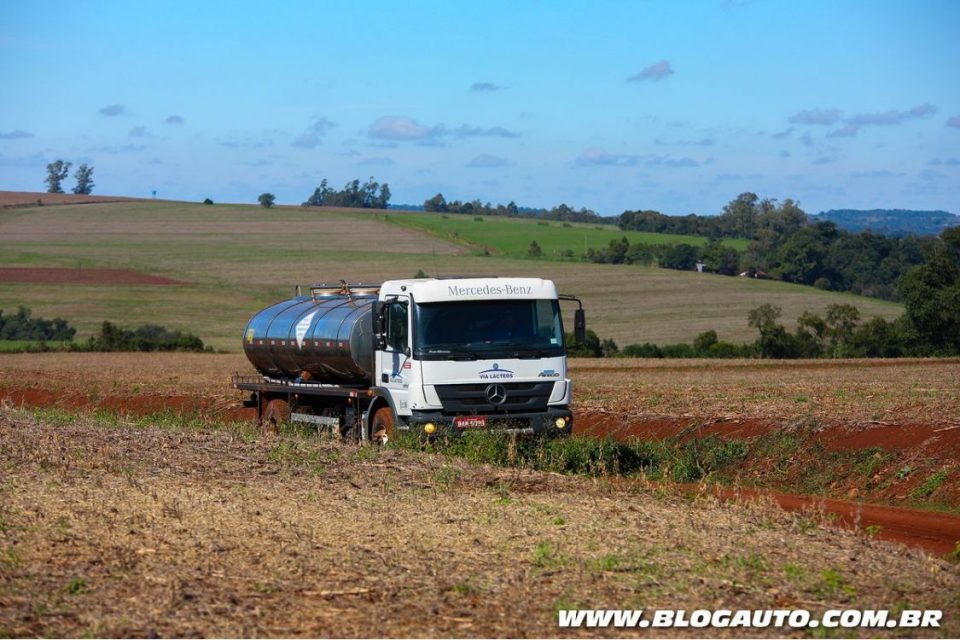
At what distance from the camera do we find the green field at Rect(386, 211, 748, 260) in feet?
356

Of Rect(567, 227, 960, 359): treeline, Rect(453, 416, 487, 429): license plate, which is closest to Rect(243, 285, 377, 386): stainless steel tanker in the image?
Rect(453, 416, 487, 429): license plate

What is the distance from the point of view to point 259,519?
11336 millimetres

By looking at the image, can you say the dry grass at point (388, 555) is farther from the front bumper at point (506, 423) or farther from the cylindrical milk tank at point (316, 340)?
the cylindrical milk tank at point (316, 340)

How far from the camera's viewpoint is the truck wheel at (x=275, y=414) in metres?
24.2

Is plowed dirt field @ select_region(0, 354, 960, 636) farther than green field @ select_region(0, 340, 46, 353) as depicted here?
No

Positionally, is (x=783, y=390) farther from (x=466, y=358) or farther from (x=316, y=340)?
(x=466, y=358)

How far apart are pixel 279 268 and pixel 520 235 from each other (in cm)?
→ 3302

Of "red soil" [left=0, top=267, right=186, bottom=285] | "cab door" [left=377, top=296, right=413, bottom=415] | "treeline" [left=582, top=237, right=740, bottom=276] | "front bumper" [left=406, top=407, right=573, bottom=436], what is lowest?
"front bumper" [left=406, top=407, right=573, bottom=436]

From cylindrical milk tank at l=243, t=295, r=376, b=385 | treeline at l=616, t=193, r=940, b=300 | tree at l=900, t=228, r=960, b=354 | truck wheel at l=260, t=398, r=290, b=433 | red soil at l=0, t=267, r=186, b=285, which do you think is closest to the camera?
cylindrical milk tank at l=243, t=295, r=376, b=385

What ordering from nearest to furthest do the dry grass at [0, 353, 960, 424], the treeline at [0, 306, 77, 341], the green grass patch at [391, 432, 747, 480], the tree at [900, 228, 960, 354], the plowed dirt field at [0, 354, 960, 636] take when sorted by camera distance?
the plowed dirt field at [0, 354, 960, 636]
the green grass patch at [391, 432, 747, 480]
the dry grass at [0, 353, 960, 424]
the tree at [900, 228, 960, 354]
the treeline at [0, 306, 77, 341]

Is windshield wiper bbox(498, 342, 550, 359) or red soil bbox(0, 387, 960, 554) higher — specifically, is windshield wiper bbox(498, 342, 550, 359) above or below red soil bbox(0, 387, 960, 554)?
above

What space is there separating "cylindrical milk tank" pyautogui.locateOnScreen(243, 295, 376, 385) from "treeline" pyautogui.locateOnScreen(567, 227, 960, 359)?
3520 cm

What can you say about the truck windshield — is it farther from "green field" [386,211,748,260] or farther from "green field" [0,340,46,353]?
"green field" [386,211,748,260]

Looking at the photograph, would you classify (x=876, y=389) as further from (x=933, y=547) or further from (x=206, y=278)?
(x=206, y=278)
